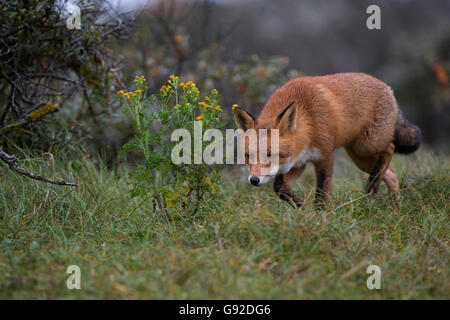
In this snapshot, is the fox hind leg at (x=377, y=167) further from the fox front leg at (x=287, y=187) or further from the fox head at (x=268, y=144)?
the fox head at (x=268, y=144)

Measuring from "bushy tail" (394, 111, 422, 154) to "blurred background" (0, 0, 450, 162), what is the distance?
3.02 m

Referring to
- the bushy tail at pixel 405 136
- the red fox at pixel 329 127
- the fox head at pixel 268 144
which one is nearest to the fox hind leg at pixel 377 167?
the red fox at pixel 329 127

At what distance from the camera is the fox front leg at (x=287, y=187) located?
5079mm

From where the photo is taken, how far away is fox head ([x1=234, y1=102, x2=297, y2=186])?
4.55 metres

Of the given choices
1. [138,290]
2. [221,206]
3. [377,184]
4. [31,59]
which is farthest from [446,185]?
[31,59]

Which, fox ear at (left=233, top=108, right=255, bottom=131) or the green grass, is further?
fox ear at (left=233, top=108, right=255, bottom=131)

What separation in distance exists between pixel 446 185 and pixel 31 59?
558cm

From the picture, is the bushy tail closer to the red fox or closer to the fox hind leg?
the red fox

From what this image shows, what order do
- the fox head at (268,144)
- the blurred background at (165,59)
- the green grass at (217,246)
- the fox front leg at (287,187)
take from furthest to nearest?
the blurred background at (165,59) → the fox front leg at (287,187) → the fox head at (268,144) → the green grass at (217,246)

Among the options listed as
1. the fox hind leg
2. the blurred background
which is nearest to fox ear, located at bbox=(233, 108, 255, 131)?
the fox hind leg

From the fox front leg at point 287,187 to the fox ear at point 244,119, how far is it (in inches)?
29.1

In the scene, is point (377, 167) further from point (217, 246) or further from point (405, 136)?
point (217, 246)

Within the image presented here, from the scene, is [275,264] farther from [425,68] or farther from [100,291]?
[425,68]

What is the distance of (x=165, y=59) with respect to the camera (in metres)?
10.6
